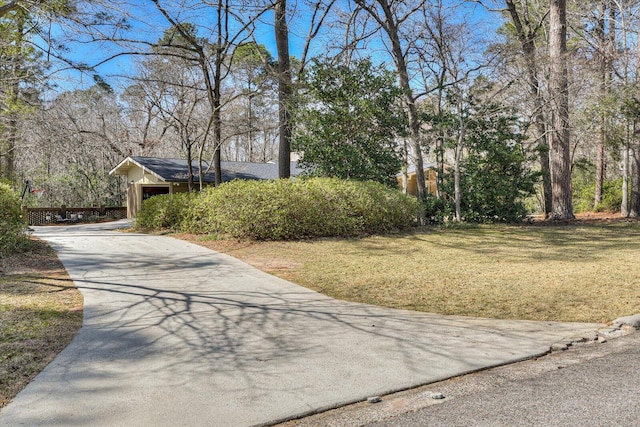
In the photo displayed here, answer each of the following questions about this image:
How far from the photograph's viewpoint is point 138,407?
280 cm

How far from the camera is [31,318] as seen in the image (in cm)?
470

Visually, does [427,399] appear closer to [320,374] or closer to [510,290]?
[320,374]

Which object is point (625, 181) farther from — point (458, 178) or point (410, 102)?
point (410, 102)

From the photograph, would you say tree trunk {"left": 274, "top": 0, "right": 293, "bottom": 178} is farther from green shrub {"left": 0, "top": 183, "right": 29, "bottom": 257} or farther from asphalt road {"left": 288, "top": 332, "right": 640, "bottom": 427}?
asphalt road {"left": 288, "top": 332, "right": 640, "bottom": 427}

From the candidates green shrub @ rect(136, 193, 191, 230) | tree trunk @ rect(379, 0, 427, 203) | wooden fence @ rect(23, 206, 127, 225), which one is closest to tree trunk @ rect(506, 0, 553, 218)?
tree trunk @ rect(379, 0, 427, 203)

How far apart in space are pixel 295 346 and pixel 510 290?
3.56 metres

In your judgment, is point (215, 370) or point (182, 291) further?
point (182, 291)

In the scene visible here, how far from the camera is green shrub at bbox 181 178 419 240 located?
35.8ft

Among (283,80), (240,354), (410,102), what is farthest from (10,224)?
(410,102)

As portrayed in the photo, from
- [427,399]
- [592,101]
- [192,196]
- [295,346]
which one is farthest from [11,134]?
[592,101]

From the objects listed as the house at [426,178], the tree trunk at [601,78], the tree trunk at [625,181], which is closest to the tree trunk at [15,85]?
the tree trunk at [601,78]

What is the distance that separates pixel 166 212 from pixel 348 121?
6.80m

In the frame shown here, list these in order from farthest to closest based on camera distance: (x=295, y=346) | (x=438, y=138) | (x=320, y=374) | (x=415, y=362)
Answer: (x=438, y=138) → (x=295, y=346) → (x=415, y=362) → (x=320, y=374)

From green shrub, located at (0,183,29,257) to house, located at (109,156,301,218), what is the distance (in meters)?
12.2
